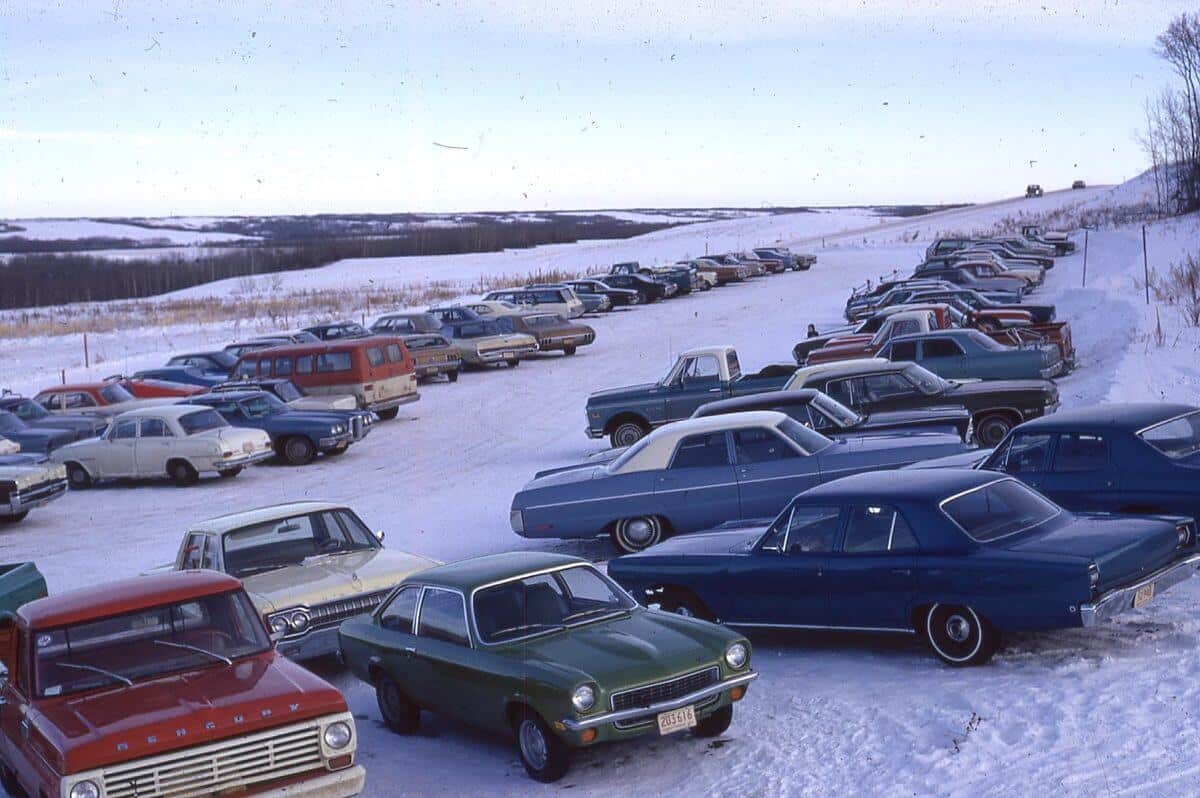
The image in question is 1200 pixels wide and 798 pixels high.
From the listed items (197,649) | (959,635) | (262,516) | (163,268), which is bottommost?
(959,635)

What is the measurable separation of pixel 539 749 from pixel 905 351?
1459 cm

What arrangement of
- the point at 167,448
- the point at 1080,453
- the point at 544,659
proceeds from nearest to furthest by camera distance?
the point at 544,659
the point at 1080,453
the point at 167,448

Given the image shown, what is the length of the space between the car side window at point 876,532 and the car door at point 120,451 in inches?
643

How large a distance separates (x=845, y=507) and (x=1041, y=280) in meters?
40.2

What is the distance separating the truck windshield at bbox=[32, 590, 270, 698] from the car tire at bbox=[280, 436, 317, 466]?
51.7 ft

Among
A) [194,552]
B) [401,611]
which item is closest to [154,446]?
[194,552]

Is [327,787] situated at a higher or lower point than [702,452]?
lower

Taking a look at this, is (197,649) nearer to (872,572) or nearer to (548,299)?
(872,572)

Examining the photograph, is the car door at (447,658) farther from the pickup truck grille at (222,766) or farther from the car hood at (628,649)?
the pickup truck grille at (222,766)

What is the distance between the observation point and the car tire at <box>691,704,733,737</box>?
8.75 meters

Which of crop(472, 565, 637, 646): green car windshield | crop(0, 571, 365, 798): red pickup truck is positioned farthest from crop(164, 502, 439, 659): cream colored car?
crop(472, 565, 637, 646): green car windshield

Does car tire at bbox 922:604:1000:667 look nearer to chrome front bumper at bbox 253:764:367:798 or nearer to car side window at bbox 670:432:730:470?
chrome front bumper at bbox 253:764:367:798

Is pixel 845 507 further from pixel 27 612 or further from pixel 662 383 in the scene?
pixel 662 383

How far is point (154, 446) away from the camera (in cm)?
2327
